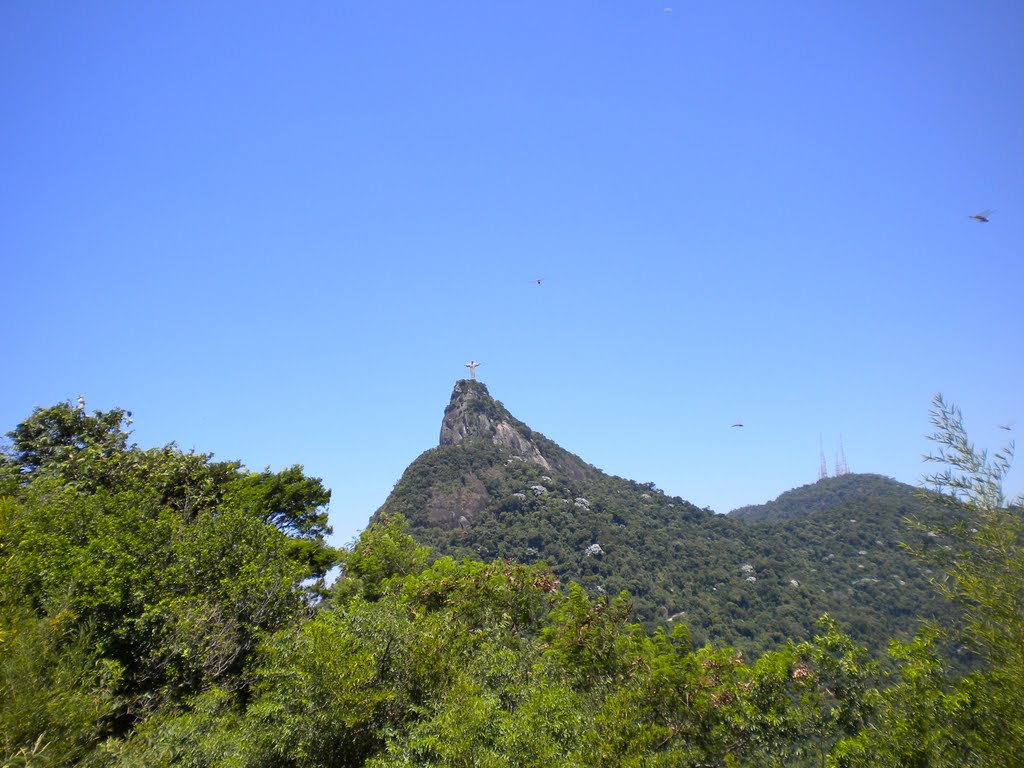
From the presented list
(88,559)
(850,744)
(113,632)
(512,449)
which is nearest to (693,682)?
(850,744)

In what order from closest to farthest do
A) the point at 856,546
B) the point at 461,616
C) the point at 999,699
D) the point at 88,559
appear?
the point at 999,699 → the point at 88,559 → the point at 461,616 → the point at 856,546

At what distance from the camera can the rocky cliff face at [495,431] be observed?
472 ft

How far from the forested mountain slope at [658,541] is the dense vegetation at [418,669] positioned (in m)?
56.6

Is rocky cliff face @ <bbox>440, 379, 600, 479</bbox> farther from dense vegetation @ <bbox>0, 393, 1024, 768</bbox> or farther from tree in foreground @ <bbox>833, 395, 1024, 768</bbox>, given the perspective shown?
tree in foreground @ <bbox>833, 395, 1024, 768</bbox>

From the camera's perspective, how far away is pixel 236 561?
63.0ft

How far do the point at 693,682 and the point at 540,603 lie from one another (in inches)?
330

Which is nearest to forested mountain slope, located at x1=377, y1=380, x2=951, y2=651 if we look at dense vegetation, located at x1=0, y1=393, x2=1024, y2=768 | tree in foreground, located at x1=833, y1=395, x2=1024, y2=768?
dense vegetation, located at x1=0, y1=393, x2=1024, y2=768

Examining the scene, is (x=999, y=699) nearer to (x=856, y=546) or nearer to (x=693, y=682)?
(x=693, y=682)

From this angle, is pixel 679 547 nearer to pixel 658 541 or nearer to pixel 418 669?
pixel 658 541

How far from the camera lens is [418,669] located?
41.3 feet

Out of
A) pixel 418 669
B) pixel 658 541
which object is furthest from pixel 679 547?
pixel 418 669

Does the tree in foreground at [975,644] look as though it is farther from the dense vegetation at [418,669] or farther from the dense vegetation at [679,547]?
the dense vegetation at [679,547]

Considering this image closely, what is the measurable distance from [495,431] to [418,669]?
131922mm

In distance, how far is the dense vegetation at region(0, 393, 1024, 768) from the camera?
368 inches
